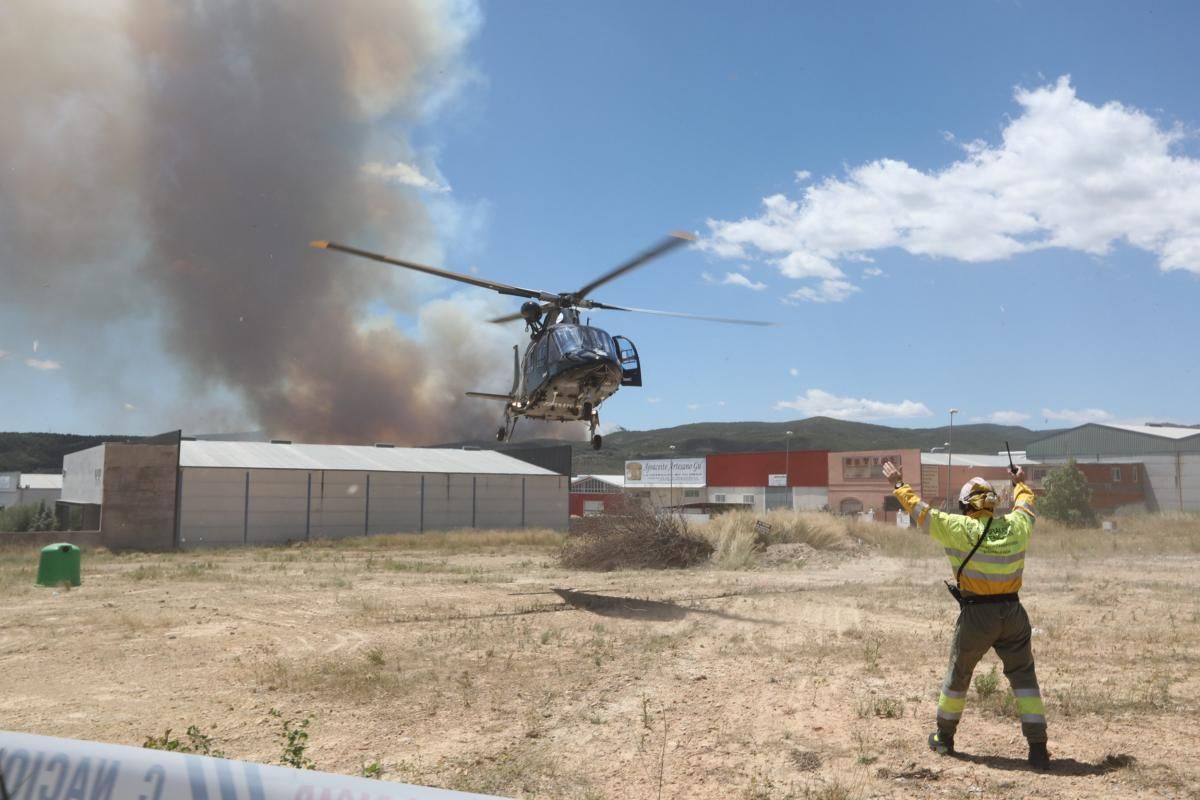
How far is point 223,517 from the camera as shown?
39906 mm

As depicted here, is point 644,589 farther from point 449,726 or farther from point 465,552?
point 465,552

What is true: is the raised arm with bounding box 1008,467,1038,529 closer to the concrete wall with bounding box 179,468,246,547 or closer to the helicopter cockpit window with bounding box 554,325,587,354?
the helicopter cockpit window with bounding box 554,325,587,354

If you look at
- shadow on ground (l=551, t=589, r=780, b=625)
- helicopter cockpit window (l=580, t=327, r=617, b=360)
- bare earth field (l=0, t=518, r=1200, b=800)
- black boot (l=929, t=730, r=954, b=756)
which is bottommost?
shadow on ground (l=551, t=589, r=780, b=625)

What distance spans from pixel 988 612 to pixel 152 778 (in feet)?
18.0

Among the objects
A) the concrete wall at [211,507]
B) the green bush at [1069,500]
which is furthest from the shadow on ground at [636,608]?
the green bush at [1069,500]

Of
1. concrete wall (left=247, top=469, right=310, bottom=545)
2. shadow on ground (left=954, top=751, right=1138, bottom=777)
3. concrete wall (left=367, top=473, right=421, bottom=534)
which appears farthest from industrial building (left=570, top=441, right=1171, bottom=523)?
shadow on ground (left=954, top=751, right=1138, bottom=777)

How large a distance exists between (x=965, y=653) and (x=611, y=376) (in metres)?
10.6

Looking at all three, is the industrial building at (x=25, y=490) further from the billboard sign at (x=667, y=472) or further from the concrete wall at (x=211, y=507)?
the billboard sign at (x=667, y=472)

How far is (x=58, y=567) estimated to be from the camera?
62.4 feet

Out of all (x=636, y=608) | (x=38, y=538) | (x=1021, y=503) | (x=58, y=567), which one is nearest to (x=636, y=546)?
(x=636, y=608)

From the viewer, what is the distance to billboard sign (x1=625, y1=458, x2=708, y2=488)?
252 feet

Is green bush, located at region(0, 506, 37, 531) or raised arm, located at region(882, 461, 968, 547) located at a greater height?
raised arm, located at region(882, 461, 968, 547)

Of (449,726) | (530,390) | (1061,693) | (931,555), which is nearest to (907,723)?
(1061,693)

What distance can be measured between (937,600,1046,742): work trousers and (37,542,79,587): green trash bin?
18449 millimetres
